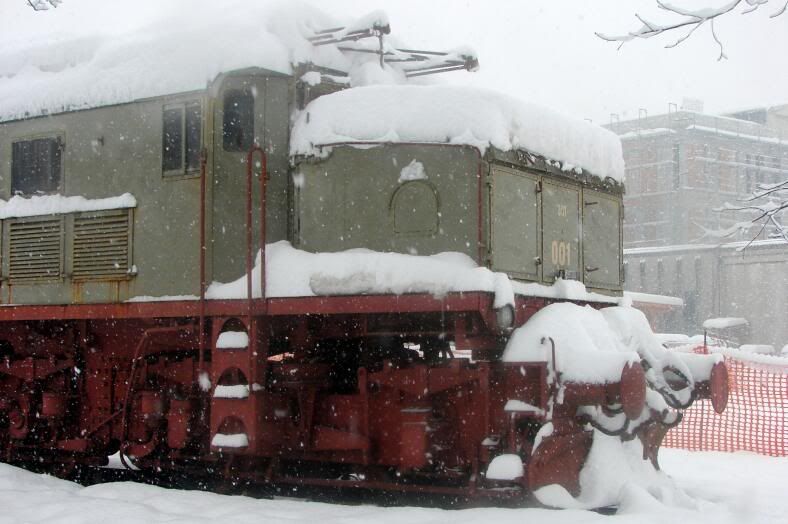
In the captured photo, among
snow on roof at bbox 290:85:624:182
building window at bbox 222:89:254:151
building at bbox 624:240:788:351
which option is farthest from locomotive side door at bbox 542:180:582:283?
building at bbox 624:240:788:351

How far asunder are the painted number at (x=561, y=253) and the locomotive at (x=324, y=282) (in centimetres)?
4

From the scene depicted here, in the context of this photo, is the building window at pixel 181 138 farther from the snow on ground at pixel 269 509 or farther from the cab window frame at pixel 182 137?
the snow on ground at pixel 269 509

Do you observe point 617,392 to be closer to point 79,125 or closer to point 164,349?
point 164,349

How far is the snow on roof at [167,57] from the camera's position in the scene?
786cm

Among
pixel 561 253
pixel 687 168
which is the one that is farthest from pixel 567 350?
pixel 687 168

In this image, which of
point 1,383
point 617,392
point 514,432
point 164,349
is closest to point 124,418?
point 164,349

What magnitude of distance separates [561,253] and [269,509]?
131 inches

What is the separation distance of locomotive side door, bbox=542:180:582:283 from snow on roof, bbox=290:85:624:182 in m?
0.37

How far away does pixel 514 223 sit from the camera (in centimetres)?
752

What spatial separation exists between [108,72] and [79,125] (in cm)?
59

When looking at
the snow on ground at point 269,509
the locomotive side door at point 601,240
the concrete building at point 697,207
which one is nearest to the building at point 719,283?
the concrete building at point 697,207

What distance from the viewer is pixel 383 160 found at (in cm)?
740

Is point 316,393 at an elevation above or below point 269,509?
above

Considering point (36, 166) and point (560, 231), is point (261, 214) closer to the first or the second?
point (560, 231)
